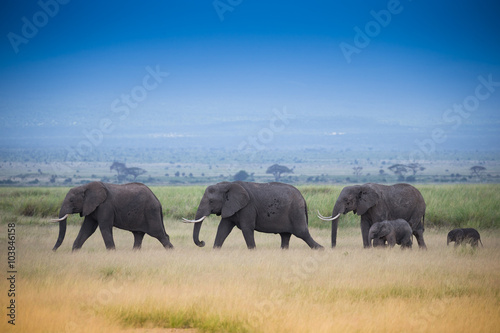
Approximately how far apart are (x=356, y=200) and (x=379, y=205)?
2.22 ft

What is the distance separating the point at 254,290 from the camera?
13289 mm

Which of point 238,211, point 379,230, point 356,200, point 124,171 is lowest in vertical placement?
point 124,171

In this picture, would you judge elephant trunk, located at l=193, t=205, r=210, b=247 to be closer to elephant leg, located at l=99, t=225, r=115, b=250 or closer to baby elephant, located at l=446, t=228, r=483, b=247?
elephant leg, located at l=99, t=225, r=115, b=250

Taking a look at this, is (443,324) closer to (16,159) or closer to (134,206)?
(134,206)

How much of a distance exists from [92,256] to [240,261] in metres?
3.66

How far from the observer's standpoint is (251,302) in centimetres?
1229

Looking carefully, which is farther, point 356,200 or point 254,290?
point 356,200

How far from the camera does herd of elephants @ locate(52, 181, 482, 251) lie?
60.3ft

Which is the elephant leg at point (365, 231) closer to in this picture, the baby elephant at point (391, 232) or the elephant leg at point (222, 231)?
the baby elephant at point (391, 232)

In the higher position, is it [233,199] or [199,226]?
[233,199]

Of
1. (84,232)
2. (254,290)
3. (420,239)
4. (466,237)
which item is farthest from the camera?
(420,239)

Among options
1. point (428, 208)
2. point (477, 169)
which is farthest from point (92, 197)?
point (477, 169)

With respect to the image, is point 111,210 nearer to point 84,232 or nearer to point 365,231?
point 84,232

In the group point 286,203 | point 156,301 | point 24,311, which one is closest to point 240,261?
point 286,203
